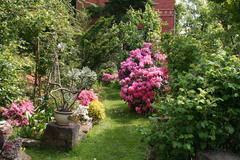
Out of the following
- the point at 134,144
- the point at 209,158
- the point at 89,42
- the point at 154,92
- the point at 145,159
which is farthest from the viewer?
the point at 89,42

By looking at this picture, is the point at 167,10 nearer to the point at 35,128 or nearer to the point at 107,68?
the point at 107,68

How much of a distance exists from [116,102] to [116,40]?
3865 millimetres

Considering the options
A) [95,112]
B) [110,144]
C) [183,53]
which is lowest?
[110,144]

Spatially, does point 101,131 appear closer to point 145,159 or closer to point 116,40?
point 145,159

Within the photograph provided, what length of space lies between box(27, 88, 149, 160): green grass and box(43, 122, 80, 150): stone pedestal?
0.43ft

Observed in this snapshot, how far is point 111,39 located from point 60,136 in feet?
25.7

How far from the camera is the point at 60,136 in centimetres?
503

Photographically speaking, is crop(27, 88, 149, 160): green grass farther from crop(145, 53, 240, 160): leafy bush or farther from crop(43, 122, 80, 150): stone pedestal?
crop(145, 53, 240, 160): leafy bush

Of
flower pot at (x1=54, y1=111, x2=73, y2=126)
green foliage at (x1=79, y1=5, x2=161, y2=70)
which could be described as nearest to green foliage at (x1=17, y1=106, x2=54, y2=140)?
flower pot at (x1=54, y1=111, x2=73, y2=126)

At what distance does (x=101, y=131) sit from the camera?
247 inches

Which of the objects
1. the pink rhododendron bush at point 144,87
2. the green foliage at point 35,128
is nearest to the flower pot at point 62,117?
the green foliage at point 35,128

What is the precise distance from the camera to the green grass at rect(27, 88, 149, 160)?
4.84 meters

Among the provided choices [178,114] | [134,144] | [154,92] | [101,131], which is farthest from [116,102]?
[178,114]

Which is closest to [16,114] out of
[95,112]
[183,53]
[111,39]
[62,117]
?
[62,117]
